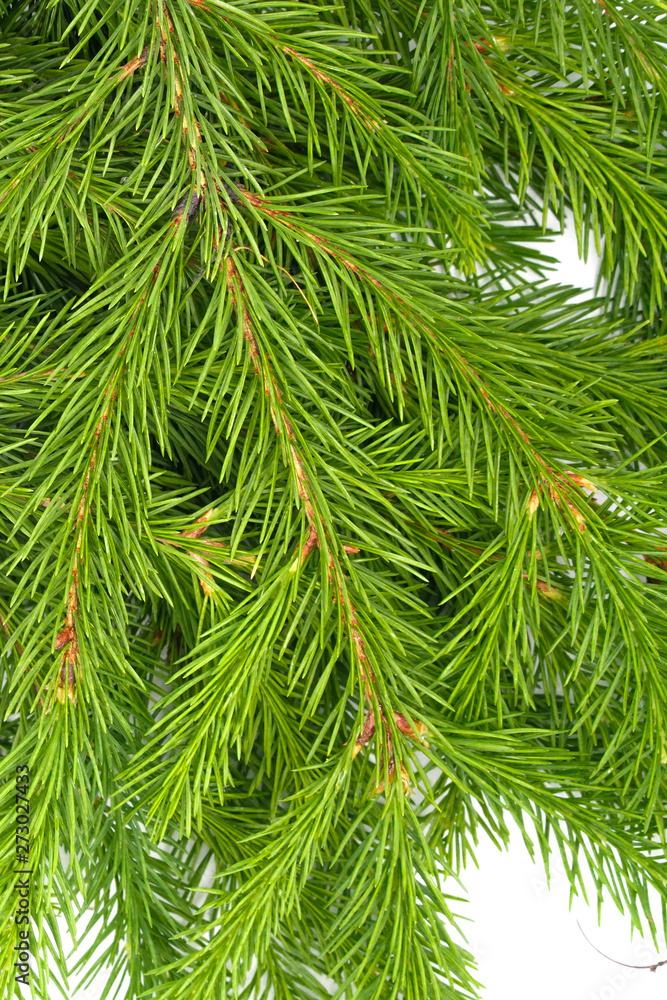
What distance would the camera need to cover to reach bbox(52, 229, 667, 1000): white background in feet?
1.86

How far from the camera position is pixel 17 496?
15.5 inches

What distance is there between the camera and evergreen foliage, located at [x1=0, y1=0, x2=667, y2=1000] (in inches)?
13.6

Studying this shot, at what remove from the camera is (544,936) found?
0.57 metres

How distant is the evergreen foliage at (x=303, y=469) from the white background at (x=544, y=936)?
9cm

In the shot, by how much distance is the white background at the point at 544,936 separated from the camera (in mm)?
567

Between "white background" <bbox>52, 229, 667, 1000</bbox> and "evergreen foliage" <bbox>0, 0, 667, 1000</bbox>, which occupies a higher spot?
"evergreen foliage" <bbox>0, 0, 667, 1000</bbox>

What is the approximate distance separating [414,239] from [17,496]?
0.96 ft

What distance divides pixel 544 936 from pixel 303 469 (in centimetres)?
43

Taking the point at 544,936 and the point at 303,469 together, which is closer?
the point at 303,469

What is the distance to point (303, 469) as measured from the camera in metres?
0.36

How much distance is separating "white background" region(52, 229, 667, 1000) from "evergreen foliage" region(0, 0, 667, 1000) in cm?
9

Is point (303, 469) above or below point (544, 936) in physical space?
above

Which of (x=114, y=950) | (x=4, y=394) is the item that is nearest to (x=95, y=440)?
(x=4, y=394)

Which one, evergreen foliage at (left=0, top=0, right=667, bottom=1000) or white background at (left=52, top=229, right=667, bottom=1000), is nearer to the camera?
evergreen foliage at (left=0, top=0, right=667, bottom=1000)
